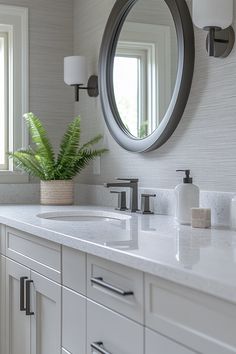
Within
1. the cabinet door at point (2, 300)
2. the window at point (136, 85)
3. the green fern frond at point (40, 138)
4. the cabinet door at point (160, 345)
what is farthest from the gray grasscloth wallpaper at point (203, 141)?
the cabinet door at point (160, 345)

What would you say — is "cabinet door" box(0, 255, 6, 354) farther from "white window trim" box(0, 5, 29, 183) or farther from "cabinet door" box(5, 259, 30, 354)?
"white window trim" box(0, 5, 29, 183)

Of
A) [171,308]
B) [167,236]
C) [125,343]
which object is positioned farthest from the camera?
[167,236]

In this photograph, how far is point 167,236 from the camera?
1.53 m

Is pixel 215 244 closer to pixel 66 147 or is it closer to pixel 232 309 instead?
pixel 232 309

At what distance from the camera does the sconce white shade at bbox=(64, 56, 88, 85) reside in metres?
2.92

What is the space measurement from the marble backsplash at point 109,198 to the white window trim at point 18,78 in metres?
0.07

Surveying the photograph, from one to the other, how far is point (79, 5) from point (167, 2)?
1139 millimetres

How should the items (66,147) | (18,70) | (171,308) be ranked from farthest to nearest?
(18,70) → (66,147) → (171,308)

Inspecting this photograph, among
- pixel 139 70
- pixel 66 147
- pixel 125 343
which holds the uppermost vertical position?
pixel 139 70

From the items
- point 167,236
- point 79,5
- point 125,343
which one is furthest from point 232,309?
point 79,5

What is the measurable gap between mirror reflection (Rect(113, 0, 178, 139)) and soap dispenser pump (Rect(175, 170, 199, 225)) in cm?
40

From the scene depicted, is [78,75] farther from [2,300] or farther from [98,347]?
[98,347]

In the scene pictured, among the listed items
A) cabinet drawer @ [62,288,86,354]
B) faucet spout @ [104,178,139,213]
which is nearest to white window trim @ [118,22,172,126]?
faucet spout @ [104,178,139,213]

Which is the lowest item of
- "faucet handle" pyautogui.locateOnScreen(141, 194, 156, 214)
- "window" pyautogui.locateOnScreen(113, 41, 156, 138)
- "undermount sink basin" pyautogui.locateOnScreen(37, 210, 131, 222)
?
"undermount sink basin" pyautogui.locateOnScreen(37, 210, 131, 222)
